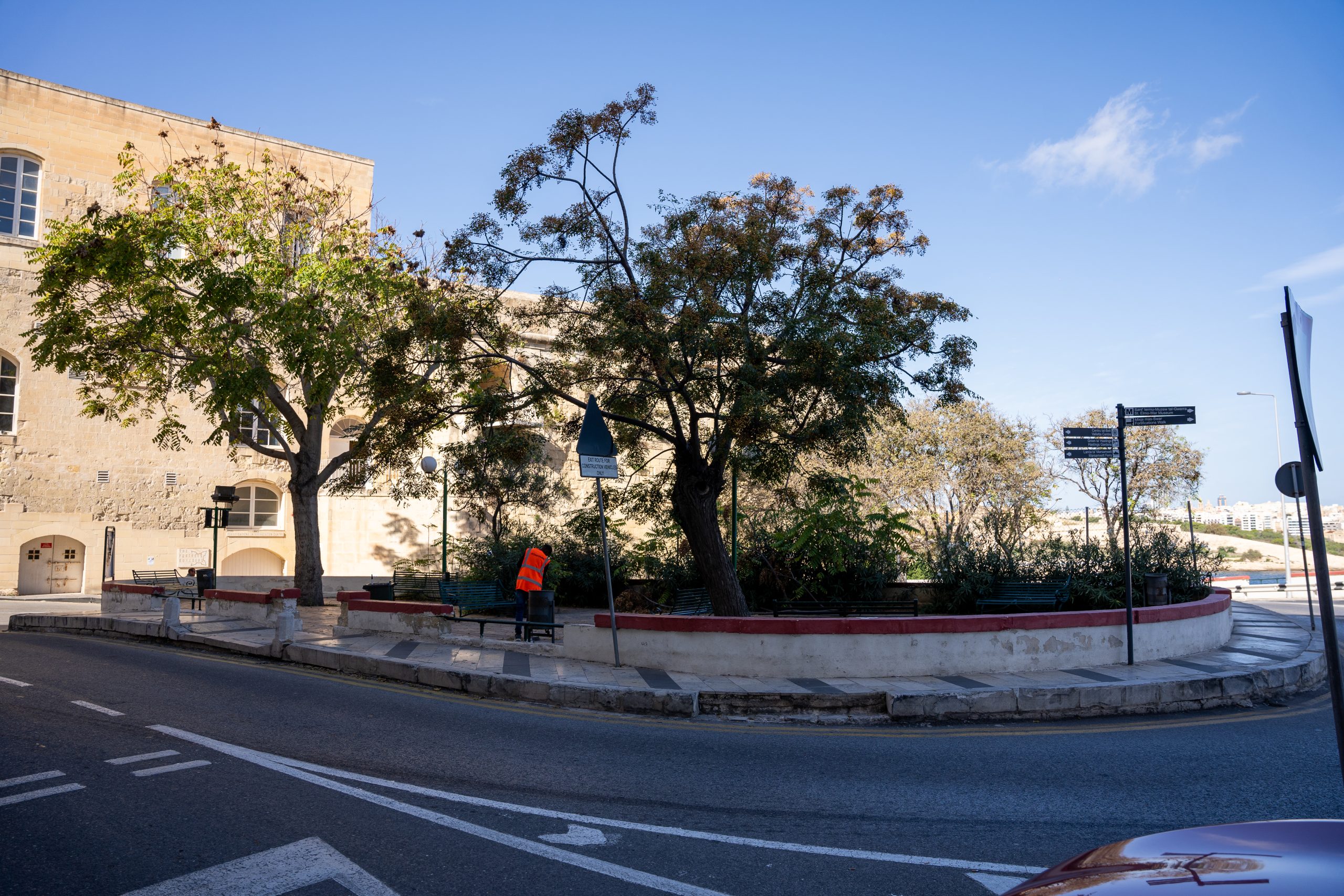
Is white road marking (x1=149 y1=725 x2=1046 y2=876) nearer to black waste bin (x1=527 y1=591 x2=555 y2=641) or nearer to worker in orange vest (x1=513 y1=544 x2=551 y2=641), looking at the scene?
black waste bin (x1=527 y1=591 x2=555 y2=641)

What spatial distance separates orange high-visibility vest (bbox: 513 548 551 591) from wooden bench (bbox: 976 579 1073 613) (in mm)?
6961

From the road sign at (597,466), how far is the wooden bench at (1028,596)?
658 cm

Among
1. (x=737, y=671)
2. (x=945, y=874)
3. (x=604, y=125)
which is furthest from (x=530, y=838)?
(x=604, y=125)

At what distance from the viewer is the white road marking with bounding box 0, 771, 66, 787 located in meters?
5.38

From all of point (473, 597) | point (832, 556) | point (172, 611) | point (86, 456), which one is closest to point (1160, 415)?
point (832, 556)

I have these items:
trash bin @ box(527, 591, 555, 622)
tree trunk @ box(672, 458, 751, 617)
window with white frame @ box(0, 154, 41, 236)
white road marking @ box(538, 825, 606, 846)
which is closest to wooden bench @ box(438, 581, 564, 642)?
trash bin @ box(527, 591, 555, 622)

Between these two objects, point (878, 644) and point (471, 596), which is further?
point (471, 596)

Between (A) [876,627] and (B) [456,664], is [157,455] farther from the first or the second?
(A) [876,627]

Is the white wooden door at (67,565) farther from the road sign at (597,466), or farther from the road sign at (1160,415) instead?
the road sign at (1160,415)

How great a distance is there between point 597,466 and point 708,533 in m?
2.98

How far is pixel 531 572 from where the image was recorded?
13352mm

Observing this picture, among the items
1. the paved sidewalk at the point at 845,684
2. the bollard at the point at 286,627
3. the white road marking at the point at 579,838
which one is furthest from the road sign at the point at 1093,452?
the bollard at the point at 286,627

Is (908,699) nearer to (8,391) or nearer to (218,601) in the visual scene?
(218,601)

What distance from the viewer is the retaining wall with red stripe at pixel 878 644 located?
9719 mm
